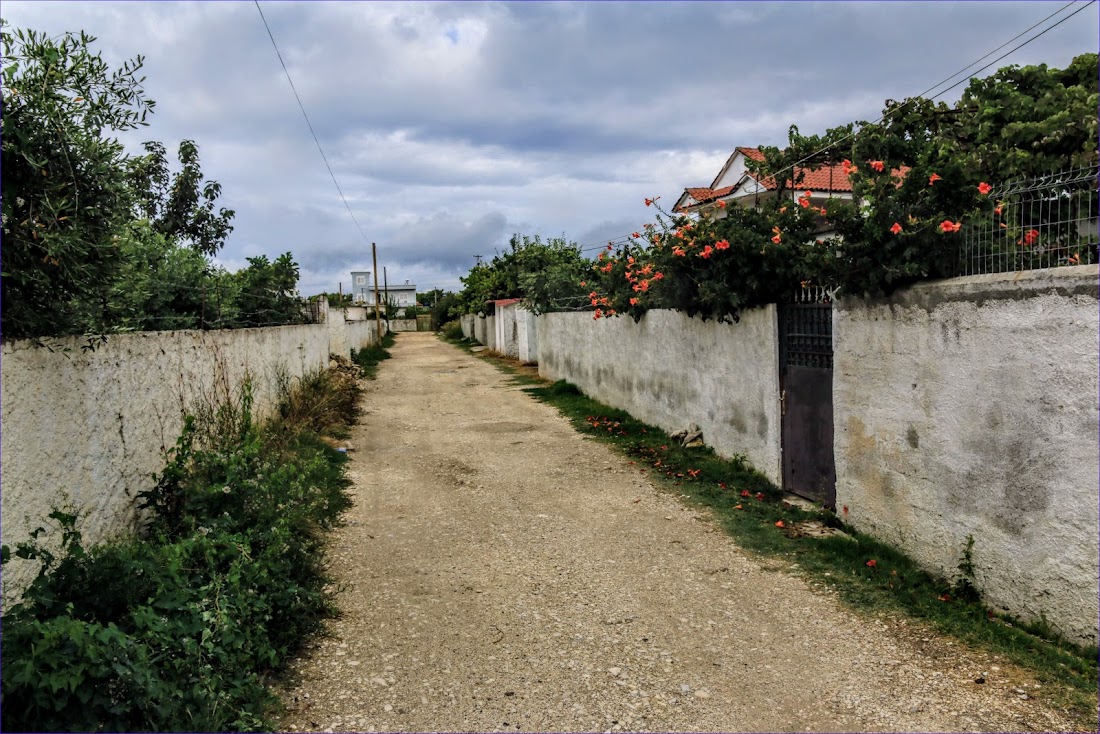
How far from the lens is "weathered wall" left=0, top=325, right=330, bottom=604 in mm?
3410

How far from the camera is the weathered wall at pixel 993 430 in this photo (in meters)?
3.71

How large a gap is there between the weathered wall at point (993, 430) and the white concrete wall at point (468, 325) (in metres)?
34.8

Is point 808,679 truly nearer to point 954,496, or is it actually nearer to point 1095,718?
point 1095,718

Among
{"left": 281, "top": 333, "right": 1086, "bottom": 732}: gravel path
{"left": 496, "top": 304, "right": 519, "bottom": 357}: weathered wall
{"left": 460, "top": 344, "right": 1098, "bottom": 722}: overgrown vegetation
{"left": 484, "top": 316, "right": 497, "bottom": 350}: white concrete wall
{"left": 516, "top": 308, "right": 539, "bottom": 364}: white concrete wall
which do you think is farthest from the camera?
{"left": 484, "top": 316, "right": 497, "bottom": 350}: white concrete wall

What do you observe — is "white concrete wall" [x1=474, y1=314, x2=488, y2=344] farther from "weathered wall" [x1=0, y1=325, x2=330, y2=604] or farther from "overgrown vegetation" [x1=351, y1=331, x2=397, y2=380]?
"weathered wall" [x1=0, y1=325, x2=330, y2=604]

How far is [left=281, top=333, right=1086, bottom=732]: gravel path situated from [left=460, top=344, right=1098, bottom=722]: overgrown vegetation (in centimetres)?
16

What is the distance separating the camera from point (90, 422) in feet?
14.1

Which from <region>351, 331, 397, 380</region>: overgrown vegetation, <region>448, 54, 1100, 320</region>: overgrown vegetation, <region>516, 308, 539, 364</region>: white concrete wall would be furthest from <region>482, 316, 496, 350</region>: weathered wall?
<region>448, 54, 1100, 320</region>: overgrown vegetation

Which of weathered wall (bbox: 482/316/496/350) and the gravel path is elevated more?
weathered wall (bbox: 482/316/496/350)

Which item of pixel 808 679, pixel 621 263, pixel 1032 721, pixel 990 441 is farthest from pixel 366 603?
pixel 621 263

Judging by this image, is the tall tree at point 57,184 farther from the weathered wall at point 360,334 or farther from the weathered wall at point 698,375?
the weathered wall at point 360,334

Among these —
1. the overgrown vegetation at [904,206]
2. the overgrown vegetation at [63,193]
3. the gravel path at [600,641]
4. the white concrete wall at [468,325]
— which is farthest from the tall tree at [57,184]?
the white concrete wall at [468,325]

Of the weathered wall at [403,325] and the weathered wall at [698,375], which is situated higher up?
the weathered wall at [403,325]

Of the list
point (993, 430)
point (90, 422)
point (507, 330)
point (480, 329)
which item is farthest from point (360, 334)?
point (993, 430)
